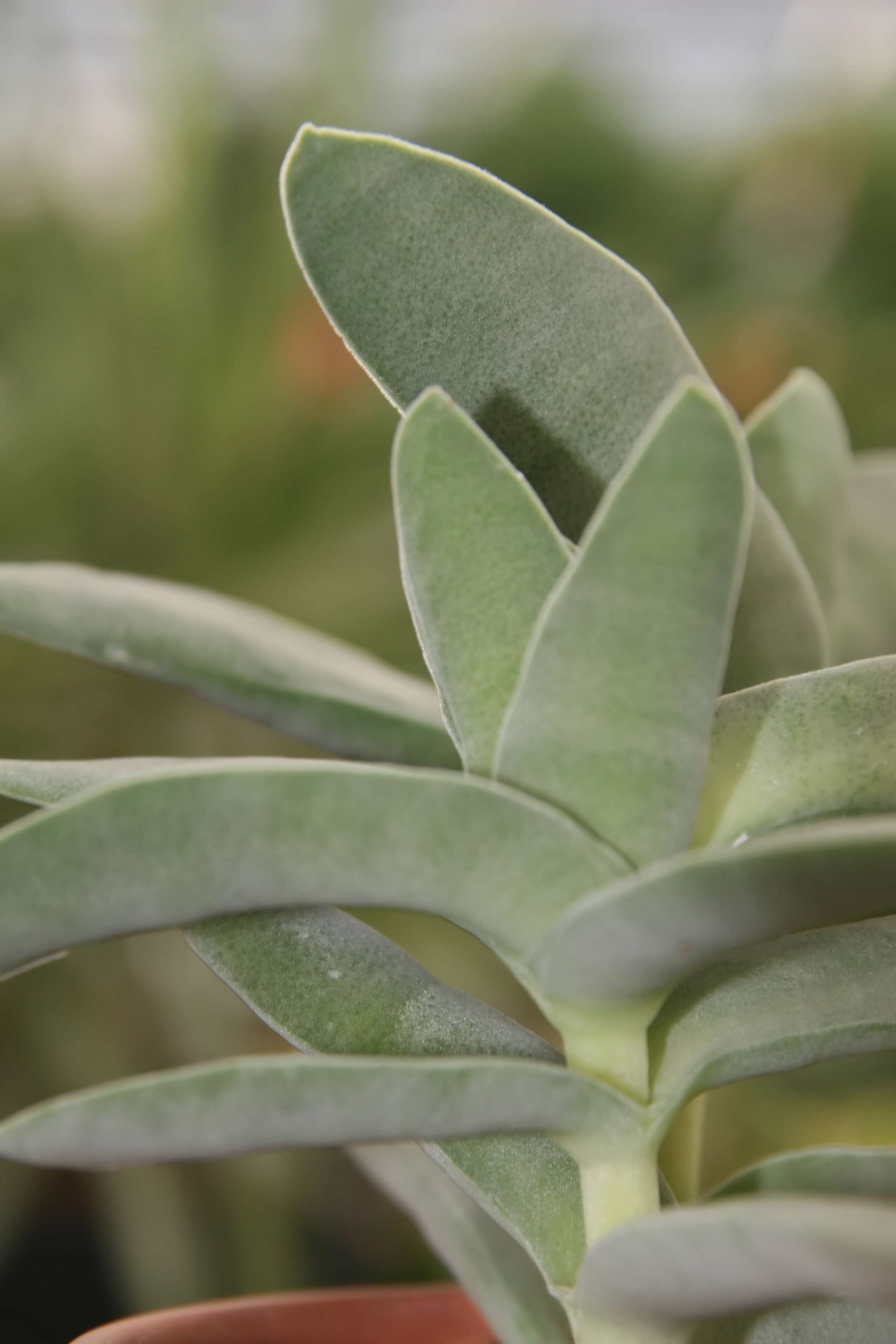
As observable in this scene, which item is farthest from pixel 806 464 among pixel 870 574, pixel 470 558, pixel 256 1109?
pixel 256 1109

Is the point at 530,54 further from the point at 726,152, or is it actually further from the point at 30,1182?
the point at 30,1182

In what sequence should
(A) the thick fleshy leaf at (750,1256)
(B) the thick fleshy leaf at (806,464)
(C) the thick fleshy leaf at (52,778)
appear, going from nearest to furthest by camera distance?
(A) the thick fleshy leaf at (750,1256) → (C) the thick fleshy leaf at (52,778) → (B) the thick fleshy leaf at (806,464)

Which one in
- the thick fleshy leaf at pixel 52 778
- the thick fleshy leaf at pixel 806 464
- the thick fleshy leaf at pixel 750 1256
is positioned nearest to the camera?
the thick fleshy leaf at pixel 750 1256

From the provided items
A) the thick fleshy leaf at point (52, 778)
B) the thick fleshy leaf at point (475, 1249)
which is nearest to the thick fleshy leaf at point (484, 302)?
the thick fleshy leaf at point (52, 778)

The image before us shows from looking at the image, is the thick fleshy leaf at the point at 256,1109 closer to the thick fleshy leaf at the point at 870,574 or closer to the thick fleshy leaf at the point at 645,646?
the thick fleshy leaf at the point at 645,646

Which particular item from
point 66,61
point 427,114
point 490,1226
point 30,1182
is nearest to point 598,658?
point 490,1226
